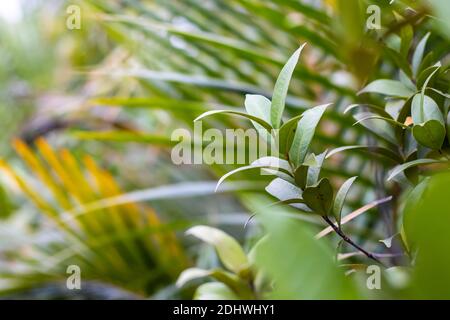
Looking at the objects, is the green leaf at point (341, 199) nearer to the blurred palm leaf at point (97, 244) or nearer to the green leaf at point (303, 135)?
the green leaf at point (303, 135)

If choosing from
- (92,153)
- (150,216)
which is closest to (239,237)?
(150,216)

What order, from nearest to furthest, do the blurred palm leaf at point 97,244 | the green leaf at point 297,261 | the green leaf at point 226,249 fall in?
the green leaf at point 297,261, the green leaf at point 226,249, the blurred palm leaf at point 97,244

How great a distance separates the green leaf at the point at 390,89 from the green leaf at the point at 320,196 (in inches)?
3.4

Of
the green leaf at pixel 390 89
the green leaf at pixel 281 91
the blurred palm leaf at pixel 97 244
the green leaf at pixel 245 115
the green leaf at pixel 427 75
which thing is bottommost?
the green leaf at pixel 245 115

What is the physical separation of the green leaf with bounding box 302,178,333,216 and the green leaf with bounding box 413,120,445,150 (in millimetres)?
55

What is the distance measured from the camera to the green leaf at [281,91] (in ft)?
1.00

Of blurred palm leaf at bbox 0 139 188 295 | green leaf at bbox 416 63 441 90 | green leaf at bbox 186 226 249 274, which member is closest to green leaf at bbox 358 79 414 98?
green leaf at bbox 416 63 441 90

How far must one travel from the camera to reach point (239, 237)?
108 centimetres

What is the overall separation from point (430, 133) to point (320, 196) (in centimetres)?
7

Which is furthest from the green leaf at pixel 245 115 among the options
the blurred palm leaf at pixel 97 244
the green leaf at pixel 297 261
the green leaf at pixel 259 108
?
the blurred palm leaf at pixel 97 244

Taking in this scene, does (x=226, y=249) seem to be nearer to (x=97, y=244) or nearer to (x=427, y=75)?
(x=427, y=75)

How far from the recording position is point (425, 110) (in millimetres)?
325

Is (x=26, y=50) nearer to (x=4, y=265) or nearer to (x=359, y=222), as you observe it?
(x=4, y=265)

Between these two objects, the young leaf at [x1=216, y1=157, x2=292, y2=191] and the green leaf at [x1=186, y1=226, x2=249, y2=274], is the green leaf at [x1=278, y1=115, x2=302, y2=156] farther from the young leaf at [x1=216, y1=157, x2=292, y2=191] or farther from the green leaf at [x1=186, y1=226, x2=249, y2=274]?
the green leaf at [x1=186, y1=226, x2=249, y2=274]
